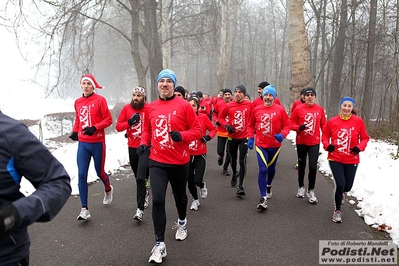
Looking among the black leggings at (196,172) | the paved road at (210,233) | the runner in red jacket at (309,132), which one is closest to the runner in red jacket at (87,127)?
the paved road at (210,233)

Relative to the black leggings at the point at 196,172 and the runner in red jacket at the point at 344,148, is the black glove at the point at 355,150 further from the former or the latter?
the black leggings at the point at 196,172

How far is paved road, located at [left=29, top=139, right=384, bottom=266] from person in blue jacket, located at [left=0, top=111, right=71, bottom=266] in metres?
Result: 2.11

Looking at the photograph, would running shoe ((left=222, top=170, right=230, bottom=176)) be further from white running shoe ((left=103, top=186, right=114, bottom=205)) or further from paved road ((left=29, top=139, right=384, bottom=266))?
white running shoe ((left=103, top=186, right=114, bottom=205))

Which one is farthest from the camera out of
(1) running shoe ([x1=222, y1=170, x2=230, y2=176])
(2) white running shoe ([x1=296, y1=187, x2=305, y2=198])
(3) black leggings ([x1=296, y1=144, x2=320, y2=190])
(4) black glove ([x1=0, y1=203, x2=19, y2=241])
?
(1) running shoe ([x1=222, y1=170, x2=230, y2=176])

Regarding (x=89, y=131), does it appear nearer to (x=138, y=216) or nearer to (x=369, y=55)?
(x=138, y=216)

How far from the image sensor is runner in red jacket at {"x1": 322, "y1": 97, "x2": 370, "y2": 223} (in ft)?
15.3

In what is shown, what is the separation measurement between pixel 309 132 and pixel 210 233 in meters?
2.70

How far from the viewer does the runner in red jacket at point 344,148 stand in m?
4.65

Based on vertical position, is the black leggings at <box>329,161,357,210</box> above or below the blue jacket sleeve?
below

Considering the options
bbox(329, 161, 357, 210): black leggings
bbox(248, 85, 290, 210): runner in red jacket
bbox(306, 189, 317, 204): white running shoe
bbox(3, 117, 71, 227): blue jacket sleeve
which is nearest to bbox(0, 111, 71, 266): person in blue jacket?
bbox(3, 117, 71, 227): blue jacket sleeve

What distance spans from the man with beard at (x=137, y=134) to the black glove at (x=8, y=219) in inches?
133

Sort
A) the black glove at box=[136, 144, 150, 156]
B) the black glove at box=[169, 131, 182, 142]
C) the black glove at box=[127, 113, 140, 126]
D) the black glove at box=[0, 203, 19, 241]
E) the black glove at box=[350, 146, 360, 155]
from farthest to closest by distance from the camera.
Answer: the black glove at box=[127, 113, 140, 126] < the black glove at box=[350, 146, 360, 155] < the black glove at box=[136, 144, 150, 156] < the black glove at box=[169, 131, 182, 142] < the black glove at box=[0, 203, 19, 241]

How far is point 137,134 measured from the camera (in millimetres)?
5164

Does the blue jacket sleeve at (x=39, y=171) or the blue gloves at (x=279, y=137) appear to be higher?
the blue jacket sleeve at (x=39, y=171)
